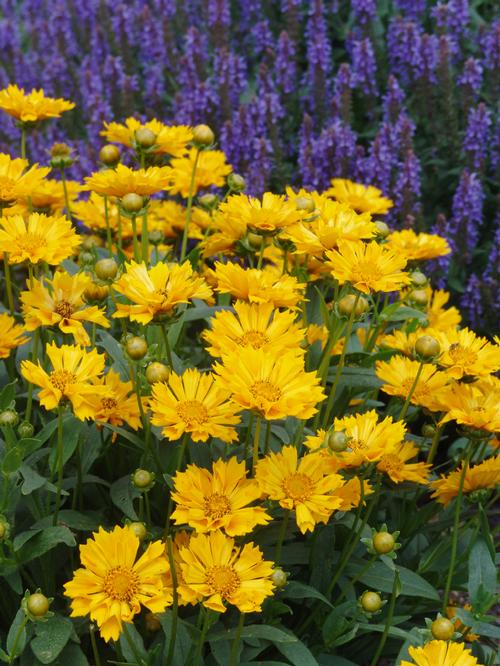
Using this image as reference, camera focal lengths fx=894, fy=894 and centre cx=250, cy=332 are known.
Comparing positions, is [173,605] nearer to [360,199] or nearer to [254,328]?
[254,328]

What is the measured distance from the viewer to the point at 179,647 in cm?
155

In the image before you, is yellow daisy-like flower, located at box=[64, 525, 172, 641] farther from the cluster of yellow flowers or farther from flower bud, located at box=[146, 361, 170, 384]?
flower bud, located at box=[146, 361, 170, 384]

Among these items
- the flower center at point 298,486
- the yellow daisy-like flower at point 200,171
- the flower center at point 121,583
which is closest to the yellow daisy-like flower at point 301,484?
the flower center at point 298,486

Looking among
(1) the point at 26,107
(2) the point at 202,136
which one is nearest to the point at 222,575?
(2) the point at 202,136

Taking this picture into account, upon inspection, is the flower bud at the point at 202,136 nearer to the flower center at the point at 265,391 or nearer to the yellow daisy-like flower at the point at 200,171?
the yellow daisy-like flower at the point at 200,171

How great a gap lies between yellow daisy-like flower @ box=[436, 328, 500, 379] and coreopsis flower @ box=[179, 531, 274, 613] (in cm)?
55

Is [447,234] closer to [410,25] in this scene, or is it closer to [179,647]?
[410,25]

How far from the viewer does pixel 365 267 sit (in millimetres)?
1551

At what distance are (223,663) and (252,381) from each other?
51 cm

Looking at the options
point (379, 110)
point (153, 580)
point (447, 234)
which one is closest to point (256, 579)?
point (153, 580)

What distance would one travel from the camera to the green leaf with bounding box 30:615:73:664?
55.9 inches

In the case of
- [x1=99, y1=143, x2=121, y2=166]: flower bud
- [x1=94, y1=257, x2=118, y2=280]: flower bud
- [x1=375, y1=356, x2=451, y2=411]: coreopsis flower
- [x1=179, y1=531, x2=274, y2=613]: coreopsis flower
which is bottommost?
[x1=375, y1=356, x2=451, y2=411]: coreopsis flower

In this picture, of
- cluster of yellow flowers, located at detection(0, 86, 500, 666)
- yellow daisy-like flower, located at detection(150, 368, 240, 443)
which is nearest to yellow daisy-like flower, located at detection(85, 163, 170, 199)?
cluster of yellow flowers, located at detection(0, 86, 500, 666)

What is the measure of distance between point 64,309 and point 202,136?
57 centimetres
